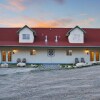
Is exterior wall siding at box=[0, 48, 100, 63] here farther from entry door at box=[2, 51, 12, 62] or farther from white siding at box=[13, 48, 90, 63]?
entry door at box=[2, 51, 12, 62]

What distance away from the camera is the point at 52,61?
4266 cm

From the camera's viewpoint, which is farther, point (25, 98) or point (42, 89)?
point (42, 89)

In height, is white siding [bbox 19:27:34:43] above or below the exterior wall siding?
above

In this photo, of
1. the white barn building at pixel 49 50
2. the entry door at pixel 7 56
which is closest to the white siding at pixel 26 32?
the white barn building at pixel 49 50

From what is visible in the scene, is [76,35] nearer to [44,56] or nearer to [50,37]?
[50,37]

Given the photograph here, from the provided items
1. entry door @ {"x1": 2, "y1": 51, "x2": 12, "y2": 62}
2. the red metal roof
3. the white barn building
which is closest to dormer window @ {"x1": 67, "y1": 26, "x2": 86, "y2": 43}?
the white barn building

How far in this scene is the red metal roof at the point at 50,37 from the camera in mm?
41875

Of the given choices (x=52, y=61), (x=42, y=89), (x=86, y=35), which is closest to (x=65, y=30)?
(x=86, y=35)

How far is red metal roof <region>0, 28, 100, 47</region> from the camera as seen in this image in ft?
137

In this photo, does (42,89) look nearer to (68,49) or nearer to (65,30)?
(68,49)

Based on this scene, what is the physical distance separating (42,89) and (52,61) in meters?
26.0

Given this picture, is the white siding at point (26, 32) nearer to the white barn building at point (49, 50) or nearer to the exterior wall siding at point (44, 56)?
the white barn building at point (49, 50)

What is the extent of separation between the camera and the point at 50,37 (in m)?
44.2

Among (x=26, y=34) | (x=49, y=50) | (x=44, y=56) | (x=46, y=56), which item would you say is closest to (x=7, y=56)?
(x=26, y=34)
